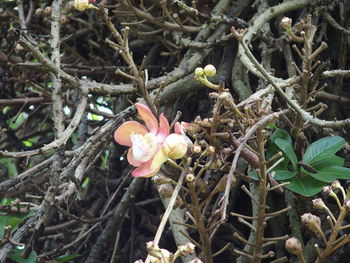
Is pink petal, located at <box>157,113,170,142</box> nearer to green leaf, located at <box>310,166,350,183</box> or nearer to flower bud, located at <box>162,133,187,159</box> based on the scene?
flower bud, located at <box>162,133,187,159</box>

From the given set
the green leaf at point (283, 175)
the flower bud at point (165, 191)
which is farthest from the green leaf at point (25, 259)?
the green leaf at point (283, 175)

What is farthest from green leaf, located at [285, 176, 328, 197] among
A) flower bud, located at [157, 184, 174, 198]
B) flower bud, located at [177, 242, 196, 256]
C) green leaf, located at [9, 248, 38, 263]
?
green leaf, located at [9, 248, 38, 263]

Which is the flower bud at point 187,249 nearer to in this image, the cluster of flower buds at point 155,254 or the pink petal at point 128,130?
the cluster of flower buds at point 155,254

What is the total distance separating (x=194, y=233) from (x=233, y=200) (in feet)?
0.33

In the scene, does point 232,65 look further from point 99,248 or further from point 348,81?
point 99,248

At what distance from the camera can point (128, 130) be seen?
0.76 m

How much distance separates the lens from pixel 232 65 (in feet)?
3.96

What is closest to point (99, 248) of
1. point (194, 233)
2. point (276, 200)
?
point (194, 233)

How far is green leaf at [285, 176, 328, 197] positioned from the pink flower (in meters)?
0.26

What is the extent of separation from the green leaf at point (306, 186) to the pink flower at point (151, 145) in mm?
256

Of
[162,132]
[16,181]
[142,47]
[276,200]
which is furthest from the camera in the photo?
[142,47]

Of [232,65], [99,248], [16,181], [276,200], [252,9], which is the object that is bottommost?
[99,248]

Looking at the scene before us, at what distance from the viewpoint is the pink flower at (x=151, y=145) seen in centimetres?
67

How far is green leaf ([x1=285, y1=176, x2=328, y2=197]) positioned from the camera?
86cm
